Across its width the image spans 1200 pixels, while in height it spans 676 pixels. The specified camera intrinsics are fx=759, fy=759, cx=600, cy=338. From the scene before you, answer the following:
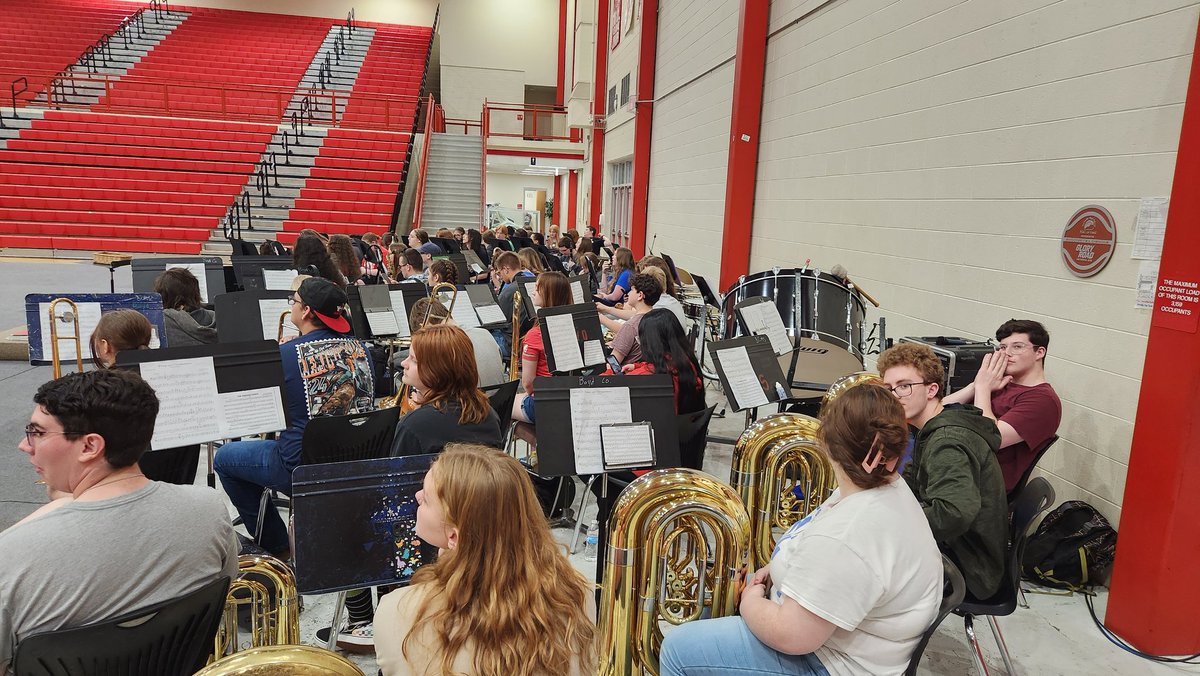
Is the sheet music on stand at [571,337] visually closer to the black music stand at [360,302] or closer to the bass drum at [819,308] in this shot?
the bass drum at [819,308]

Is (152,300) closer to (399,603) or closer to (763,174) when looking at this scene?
(399,603)

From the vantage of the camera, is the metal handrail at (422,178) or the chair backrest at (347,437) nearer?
the chair backrest at (347,437)

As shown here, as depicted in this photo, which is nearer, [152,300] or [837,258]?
[152,300]

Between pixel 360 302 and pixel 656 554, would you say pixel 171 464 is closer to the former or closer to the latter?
pixel 656 554

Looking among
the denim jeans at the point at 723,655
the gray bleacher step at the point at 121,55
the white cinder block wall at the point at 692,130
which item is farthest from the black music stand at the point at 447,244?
the gray bleacher step at the point at 121,55

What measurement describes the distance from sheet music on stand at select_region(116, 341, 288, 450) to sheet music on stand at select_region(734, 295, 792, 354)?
273 centimetres

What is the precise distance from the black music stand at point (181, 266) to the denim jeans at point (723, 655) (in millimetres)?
5295

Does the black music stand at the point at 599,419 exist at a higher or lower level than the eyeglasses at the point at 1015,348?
lower

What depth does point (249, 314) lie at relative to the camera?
15.5 ft

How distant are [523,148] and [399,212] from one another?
16.4 ft

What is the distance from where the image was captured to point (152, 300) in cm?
442

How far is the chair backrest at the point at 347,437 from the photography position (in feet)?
9.66

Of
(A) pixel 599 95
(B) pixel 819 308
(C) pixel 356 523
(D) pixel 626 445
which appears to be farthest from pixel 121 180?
(C) pixel 356 523

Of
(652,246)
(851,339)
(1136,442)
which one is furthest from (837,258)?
(652,246)
